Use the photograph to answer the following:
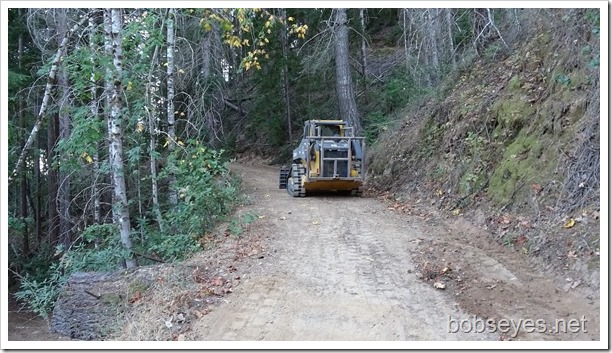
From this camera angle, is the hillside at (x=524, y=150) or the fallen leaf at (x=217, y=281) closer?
the hillside at (x=524, y=150)

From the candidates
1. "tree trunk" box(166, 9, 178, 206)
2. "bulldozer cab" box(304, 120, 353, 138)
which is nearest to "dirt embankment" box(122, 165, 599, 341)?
"tree trunk" box(166, 9, 178, 206)

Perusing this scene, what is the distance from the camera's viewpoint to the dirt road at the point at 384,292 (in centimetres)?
528

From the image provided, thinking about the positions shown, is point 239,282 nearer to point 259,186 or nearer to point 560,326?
point 560,326

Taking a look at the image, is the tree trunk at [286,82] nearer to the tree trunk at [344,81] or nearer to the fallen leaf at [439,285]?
the tree trunk at [344,81]

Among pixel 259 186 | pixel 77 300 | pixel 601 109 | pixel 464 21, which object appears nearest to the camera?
pixel 601 109

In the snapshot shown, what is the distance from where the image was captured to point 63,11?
374 inches

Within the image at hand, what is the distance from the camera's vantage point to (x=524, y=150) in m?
8.98

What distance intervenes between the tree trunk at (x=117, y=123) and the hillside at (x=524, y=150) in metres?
6.31

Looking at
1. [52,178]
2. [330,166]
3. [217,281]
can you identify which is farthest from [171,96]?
[52,178]

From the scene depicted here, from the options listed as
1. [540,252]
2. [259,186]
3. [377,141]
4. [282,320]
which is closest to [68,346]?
[282,320]

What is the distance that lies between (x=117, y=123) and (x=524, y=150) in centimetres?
745

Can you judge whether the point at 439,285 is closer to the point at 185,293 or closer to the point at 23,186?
the point at 185,293

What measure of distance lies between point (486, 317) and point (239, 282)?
3.32 metres

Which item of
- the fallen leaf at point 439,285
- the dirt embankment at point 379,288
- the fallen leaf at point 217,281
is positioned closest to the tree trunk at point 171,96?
the dirt embankment at point 379,288
